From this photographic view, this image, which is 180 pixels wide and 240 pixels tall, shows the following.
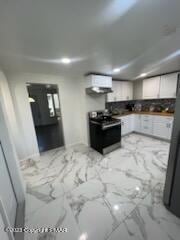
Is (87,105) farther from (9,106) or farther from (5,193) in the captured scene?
(5,193)

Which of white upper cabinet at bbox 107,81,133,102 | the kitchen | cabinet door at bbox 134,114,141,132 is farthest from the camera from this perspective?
cabinet door at bbox 134,114,141,132

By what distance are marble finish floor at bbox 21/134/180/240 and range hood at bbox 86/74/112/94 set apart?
1.86 metres

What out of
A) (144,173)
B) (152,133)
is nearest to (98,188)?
(144,173)

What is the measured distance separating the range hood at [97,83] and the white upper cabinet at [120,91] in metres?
0.62

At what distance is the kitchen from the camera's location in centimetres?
102

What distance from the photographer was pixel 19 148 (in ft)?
9.17

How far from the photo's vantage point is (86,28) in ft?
3.76

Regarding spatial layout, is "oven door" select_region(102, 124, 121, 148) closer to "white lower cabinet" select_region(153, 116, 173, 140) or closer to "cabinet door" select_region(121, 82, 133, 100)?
"white lower cabinet" select_region(153, 116, 173, 140)

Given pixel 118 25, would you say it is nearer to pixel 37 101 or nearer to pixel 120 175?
pixel 120 175

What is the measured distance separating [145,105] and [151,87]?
895 mm

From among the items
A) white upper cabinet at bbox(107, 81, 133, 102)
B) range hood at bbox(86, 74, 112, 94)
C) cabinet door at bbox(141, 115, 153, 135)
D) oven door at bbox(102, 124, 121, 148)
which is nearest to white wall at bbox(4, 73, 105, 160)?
range hood at bbox(86, 74, 112, 94)

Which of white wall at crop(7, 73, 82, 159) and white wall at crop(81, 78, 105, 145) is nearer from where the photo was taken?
white wall at crop(7, 73, 82, 159)

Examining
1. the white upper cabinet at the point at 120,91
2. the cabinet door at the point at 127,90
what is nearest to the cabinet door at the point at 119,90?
the white upper cabinet at the point at 120,91

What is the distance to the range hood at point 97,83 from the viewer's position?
2957mm
